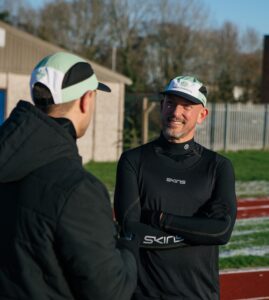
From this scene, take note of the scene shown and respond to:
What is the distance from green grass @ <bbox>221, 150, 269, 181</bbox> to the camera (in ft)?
63.4

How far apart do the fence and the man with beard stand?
80.3 feet

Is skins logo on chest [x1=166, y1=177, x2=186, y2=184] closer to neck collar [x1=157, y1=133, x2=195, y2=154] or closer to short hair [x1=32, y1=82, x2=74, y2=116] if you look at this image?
neck collar [x1=157, y1=133, x2=195, y2=154]

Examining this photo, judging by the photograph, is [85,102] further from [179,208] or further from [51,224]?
[179,208]

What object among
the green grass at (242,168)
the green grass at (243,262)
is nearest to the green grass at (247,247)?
the green grass at (243,262)

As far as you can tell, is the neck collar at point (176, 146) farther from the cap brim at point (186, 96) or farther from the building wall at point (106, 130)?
the building wall at point (106, 130)

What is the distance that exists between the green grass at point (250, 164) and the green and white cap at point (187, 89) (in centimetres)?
1508

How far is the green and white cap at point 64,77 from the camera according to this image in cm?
240

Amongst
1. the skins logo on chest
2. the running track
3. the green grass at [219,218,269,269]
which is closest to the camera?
the skins logo on chest

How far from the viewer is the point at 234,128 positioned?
30.2 m

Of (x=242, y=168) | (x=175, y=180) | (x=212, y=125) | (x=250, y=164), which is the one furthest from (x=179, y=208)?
(x=212, y=125)

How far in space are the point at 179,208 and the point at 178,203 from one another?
0.09 feet

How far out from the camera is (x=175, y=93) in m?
3.58

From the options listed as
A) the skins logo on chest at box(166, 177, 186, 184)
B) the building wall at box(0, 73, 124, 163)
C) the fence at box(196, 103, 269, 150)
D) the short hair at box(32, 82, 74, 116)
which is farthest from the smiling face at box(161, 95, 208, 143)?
the fence at box(196, 103, 269, 150)

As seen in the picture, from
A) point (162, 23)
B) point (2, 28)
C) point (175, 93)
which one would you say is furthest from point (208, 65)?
point (175, 93)
